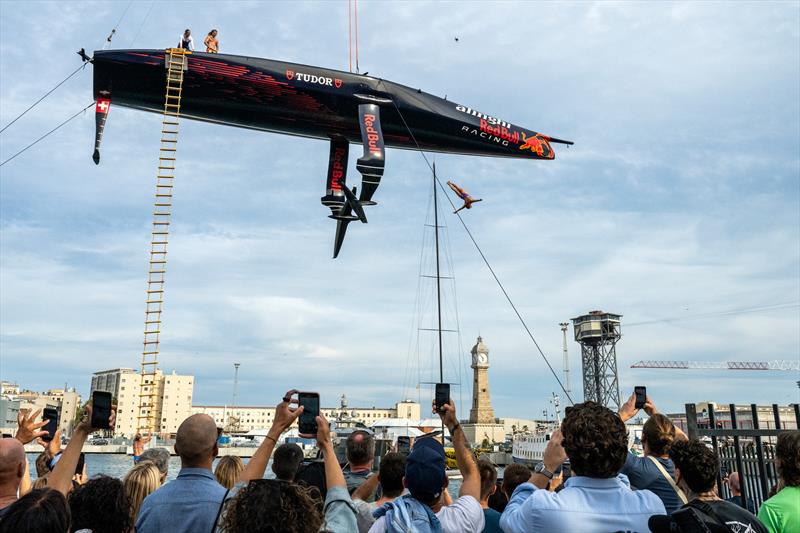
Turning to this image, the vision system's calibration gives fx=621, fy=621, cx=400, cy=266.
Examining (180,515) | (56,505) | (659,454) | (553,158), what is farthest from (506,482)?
(553,158)

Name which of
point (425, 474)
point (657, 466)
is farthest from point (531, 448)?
point (425, 474)

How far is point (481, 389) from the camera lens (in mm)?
108188

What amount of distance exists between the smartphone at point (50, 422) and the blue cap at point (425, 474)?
349cm

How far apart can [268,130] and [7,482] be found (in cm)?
1578

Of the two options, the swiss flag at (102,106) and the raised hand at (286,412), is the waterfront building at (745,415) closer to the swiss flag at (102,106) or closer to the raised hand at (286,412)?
the raised hand at (286,412)

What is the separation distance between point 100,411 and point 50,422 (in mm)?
1692

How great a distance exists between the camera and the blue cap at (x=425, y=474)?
372 cm

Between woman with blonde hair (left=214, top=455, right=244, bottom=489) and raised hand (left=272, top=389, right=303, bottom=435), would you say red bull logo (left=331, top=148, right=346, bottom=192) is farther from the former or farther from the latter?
raised hand (left=272, top=389, right=303, bottom=435)

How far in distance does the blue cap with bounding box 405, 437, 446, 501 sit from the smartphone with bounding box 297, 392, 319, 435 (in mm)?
718

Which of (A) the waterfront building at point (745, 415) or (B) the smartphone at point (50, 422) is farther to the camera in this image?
(A) the waterfront building at point (745, 415)

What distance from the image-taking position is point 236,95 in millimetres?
16984

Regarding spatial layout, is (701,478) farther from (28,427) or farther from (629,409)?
(28,427)

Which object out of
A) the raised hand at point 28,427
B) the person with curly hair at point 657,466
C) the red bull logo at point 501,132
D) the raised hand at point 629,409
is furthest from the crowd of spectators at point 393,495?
the red bull logo at point 501,132

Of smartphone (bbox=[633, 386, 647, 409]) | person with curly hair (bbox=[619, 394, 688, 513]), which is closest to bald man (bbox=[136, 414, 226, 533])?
person with curly hair (bbox=[619, 394, 688, 513])
